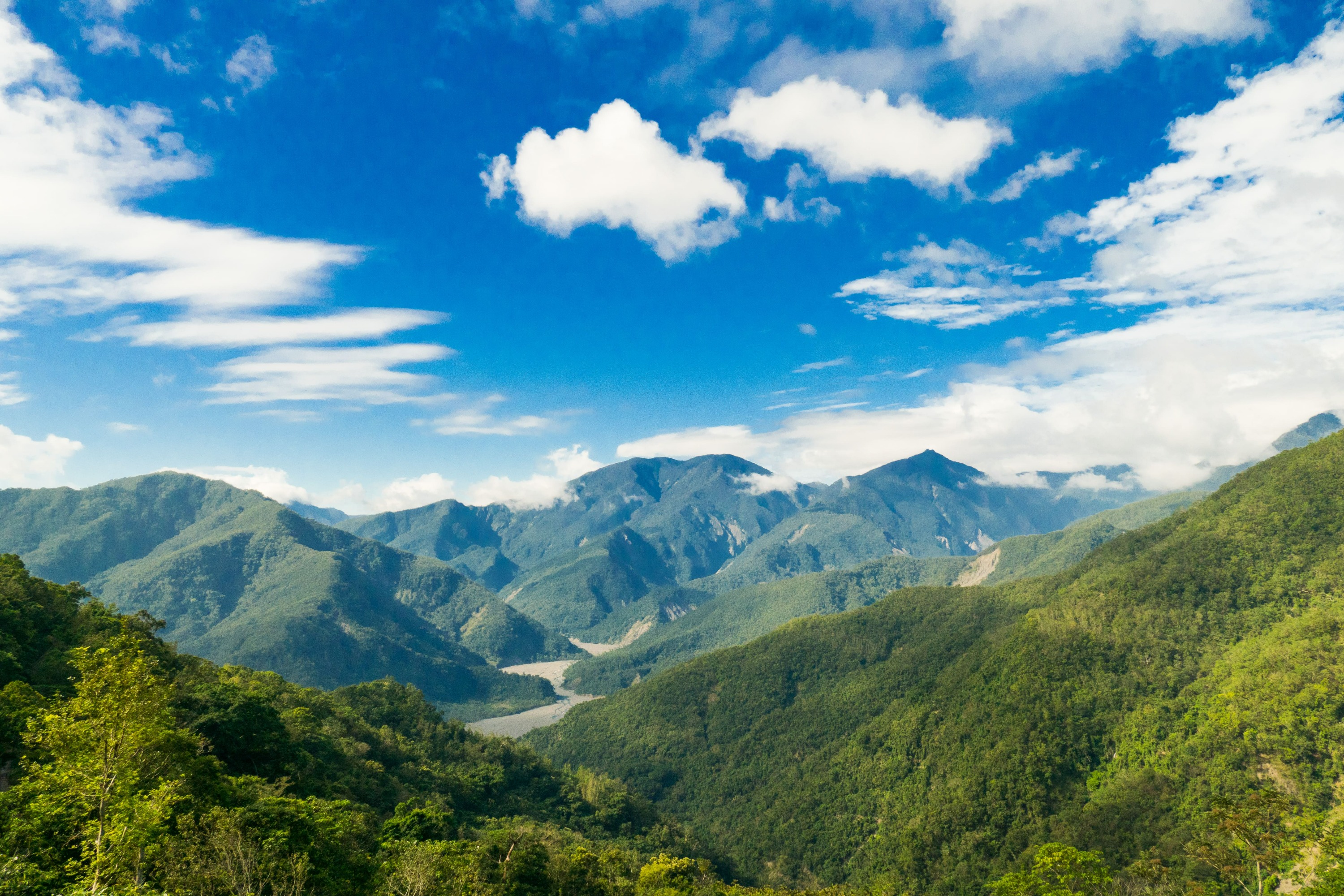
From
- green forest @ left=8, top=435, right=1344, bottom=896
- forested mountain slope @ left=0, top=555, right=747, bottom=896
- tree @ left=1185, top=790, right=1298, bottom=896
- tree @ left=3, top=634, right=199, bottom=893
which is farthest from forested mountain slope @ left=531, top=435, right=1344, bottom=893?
tree @ left=3, top=634, right=199, bottom=893

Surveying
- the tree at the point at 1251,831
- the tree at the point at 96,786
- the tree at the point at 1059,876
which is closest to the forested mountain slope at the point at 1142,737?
the tree at the point at 1251,831

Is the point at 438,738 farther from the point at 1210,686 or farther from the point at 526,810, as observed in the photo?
the point at 1210,686

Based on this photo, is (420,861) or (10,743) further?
(420,861)

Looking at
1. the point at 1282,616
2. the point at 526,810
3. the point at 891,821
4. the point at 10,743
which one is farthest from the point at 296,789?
the point at 1282,616

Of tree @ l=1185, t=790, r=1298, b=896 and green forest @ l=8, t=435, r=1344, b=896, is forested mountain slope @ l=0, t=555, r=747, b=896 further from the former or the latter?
tree @ l=1185, t=790, r=1298, b=896

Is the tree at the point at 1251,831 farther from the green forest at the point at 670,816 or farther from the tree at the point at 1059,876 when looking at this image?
the tree at the point at 1059,876

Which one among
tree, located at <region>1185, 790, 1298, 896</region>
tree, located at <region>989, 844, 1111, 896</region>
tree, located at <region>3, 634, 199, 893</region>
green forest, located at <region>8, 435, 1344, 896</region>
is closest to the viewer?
tree, located at <region>3, 634, 199, 893</region>
